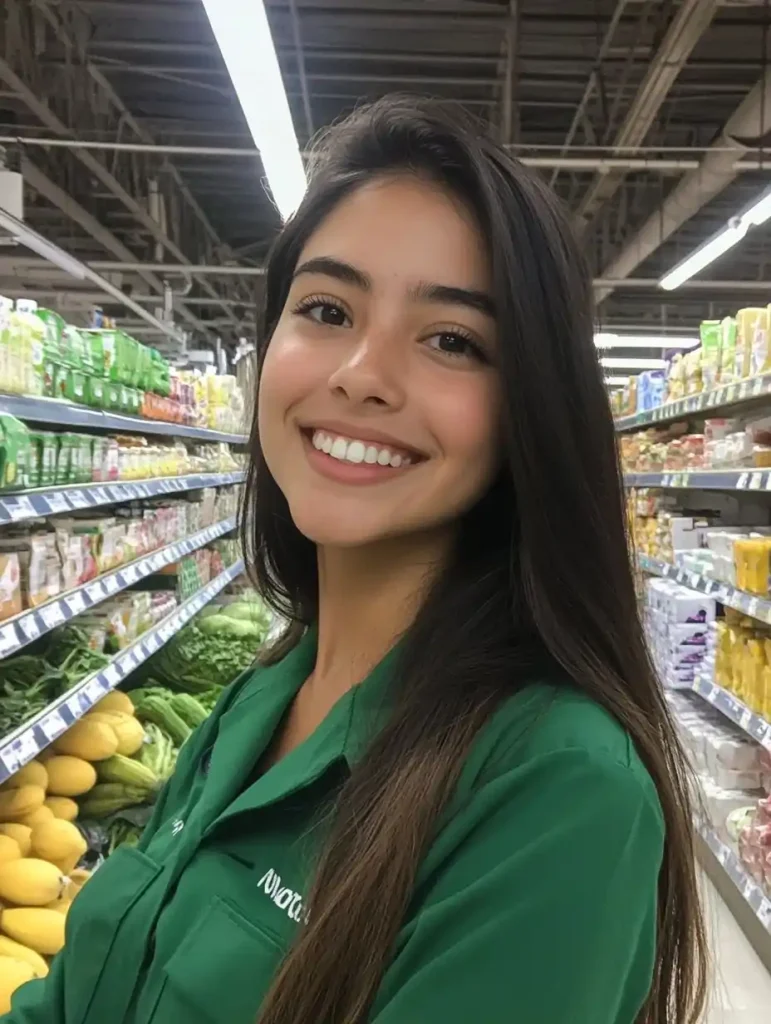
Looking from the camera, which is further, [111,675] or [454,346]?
[111,675]

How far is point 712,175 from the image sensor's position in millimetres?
7453

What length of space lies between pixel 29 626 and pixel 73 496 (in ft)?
1.61

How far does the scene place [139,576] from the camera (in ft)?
12.1

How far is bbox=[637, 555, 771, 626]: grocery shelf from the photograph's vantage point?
3.28 m

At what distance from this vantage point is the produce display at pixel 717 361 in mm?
3562

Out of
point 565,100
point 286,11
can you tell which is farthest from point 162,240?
point 565,100

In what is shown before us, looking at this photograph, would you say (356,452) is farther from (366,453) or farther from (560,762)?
(560,762)

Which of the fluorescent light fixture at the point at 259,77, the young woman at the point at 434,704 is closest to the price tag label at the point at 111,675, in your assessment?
the fluorescent light fixture at the point at 259,77

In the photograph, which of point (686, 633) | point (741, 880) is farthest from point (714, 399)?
point (741, 880)

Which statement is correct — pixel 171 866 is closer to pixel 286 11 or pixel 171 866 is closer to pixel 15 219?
pixel 15 219

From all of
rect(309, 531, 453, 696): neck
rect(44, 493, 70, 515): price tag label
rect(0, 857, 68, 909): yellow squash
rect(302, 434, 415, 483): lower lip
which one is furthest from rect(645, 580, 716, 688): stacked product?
rect(302, 434, 415, 483): lower lip

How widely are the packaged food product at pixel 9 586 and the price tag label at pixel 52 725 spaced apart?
0.98 feet

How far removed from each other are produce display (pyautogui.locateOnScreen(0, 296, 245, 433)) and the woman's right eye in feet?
5.30

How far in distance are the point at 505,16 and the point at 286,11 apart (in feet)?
4.68
